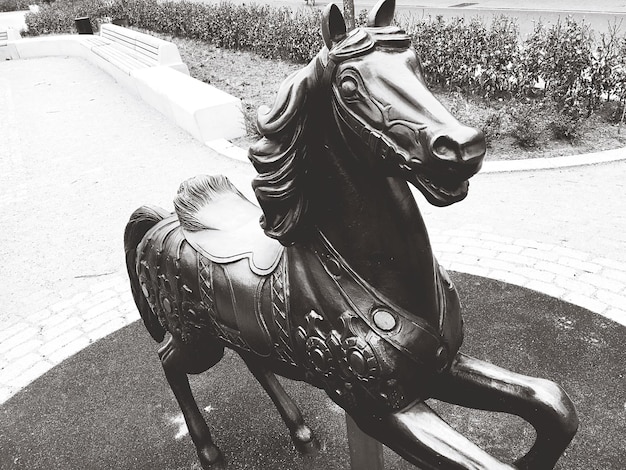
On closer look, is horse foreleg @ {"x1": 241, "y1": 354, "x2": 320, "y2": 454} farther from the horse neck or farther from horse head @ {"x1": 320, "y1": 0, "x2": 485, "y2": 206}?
horse head @ {"x1": 320, "y1": 0, "x2": 485, "y2": 206}

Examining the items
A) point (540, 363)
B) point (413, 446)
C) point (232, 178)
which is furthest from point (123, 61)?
point (413, 446)

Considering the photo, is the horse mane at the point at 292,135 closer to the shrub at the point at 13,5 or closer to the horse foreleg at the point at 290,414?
the horse foreleg at the point at 290,414

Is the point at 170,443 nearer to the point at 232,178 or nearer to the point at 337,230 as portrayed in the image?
the point at 337,230

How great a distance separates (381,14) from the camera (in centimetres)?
154

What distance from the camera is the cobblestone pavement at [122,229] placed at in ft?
13.3

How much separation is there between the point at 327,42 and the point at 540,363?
8.23 ft

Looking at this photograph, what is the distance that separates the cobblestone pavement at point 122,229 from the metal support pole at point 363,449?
204 cm

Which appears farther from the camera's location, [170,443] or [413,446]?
[170,443]

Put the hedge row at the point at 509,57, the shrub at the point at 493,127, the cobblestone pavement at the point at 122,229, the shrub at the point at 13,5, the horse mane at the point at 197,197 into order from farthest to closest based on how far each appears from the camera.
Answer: the shrub at the point at 13,5 → the hedge row at the point at 509,57 → the shrub at the point at 493,127 → the cobblestone pavement at the point at 122,229 → the horse mane at the point at 197,197

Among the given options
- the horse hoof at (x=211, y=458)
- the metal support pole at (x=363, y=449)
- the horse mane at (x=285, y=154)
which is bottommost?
the horse hoof at (x=211, y=458)

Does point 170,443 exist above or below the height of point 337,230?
below

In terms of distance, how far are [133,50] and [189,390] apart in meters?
10.6

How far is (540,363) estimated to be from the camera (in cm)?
328

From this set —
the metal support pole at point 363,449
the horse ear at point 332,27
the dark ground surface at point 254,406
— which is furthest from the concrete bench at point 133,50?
the horse ear at point 332,27
